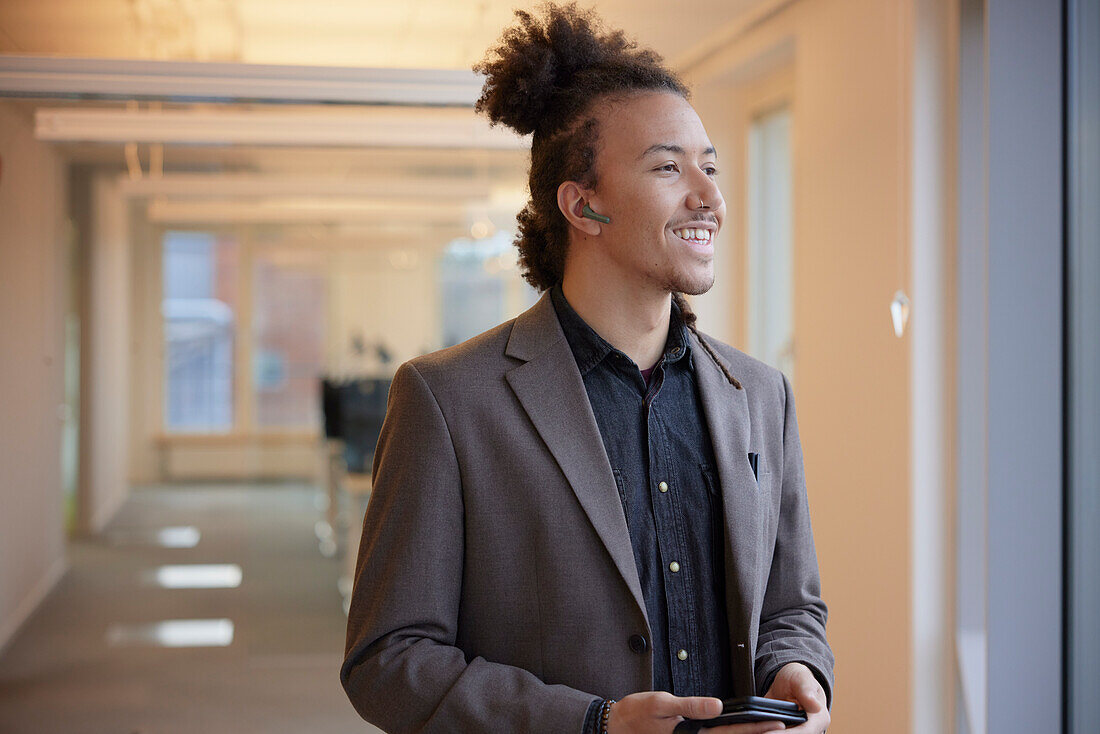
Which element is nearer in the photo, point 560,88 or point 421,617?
point 421,617

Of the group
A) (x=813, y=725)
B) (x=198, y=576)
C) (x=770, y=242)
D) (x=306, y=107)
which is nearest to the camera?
(x=813, y=725)

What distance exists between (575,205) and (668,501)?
0.44 metres

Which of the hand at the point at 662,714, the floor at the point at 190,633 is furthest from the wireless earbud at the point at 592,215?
the floor at the point at 190,633

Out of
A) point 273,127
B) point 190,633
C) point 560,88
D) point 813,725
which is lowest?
point 190,633

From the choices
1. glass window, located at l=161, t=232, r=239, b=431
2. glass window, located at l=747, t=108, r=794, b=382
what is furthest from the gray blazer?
glass window, located at l=747, t=108, r=794, b=382

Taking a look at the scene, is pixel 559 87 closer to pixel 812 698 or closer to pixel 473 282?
pixel 812 698

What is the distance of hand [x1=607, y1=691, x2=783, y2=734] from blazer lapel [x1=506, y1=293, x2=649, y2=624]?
0.14 m

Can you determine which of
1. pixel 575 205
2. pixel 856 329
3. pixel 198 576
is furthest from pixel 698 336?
pixel 198 576

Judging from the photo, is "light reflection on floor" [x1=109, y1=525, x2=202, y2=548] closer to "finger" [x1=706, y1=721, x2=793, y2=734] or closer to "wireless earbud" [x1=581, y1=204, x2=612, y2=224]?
"wireless earbud" [x1=581, y1=204, x2=612, y2=224]

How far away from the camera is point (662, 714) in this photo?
3.66ft

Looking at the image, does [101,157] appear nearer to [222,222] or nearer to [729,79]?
[222,222]

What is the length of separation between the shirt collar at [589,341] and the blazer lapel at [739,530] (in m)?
0.06

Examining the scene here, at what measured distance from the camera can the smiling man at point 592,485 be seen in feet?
4.11

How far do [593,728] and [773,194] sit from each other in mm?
3640
